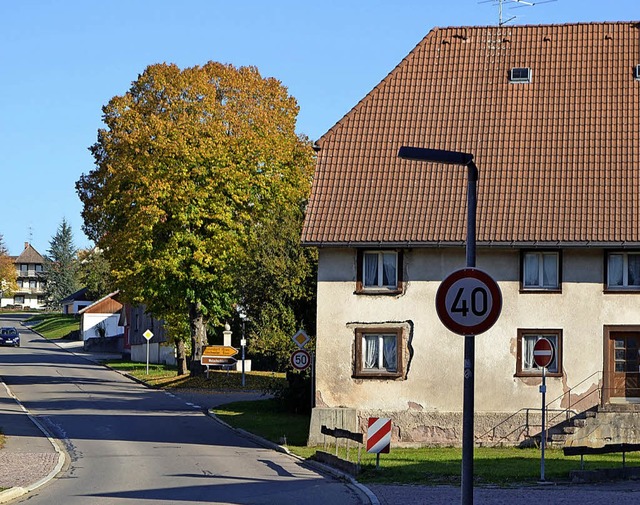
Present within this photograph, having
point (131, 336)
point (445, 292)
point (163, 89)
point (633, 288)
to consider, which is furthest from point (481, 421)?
point (131, 336)

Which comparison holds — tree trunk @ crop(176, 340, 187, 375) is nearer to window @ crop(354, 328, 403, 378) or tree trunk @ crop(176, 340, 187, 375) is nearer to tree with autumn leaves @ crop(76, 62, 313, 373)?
tree with autumn leaves @ crop(76, 62, 313, 373)

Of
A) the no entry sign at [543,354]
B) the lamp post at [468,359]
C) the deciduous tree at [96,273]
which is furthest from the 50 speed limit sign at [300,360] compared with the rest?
the deciduous tree at [96,273]

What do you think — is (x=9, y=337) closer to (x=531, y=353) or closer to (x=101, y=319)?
(x=101, y=319)

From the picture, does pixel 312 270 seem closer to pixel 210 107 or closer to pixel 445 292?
pixel 210 107

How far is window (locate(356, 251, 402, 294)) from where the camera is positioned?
3164 centimetres

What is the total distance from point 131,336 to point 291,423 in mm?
52857

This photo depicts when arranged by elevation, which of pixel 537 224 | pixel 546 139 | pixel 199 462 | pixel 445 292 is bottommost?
pixel 199 462

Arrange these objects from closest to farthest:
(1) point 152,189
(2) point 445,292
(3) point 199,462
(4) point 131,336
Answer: (2) point 445,292
(3) point 199,462
(1) point 152,189
(4) point 131,336

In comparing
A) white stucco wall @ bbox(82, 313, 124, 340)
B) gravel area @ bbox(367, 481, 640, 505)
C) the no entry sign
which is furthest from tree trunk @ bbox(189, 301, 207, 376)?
white stucco wall @ bbox(82, 313, 124, 340)

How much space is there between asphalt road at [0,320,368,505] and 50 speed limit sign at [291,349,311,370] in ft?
8.72

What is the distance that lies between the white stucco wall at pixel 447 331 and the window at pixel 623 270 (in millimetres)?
278

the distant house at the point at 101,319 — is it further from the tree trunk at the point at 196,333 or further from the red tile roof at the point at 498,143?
the red tile roof at the point at 498,143

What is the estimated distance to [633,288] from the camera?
30.8 meters

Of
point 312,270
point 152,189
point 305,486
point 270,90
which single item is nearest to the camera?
point 305,486
